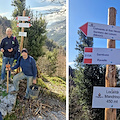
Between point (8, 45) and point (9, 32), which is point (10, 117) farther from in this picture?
point (9, 32)

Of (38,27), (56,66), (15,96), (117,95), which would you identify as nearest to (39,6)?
(38,27)

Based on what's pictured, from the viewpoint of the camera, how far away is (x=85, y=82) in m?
3.61

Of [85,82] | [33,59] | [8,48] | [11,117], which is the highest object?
[8,48]

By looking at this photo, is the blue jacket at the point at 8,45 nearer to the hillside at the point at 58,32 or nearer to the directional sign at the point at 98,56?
the hillside at the point at 58,32

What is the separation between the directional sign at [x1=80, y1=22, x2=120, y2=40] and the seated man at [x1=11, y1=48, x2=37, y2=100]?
49.2 inches

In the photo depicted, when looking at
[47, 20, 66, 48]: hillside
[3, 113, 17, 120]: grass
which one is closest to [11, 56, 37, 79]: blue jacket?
[47, 20, 66, 48]: hillside

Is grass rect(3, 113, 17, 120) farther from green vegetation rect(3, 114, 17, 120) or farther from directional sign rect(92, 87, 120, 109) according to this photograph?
directional sign rect(92, 87, 120, 109)

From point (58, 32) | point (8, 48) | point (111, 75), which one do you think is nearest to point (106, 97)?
point (111, 75)

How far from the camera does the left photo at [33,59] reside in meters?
2.81

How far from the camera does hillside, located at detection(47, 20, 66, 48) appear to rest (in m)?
3.04

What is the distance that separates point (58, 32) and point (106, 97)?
5.20 feet

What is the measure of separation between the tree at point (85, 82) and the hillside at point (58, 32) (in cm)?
66

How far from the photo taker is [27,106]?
2814 millimetres

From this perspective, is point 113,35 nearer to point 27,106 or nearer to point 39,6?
point 39,6
